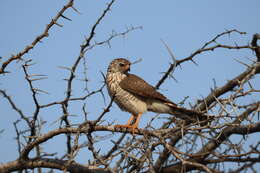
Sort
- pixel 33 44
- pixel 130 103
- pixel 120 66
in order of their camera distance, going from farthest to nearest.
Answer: pixel 120 66 → pixel 130 103 → pixel 33 44

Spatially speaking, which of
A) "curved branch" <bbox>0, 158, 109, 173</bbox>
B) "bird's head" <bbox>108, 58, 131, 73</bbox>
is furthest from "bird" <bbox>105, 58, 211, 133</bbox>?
"curved branch" <bbox>0, 158, 109, 173</bbox>

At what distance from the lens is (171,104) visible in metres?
5.74

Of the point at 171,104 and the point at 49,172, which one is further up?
the point at 171,104

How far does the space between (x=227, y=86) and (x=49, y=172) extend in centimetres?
236

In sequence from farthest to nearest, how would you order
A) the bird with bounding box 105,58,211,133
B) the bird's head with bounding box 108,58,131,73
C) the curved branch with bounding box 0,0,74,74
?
the bird's head with bounding box 108,58,131,73 → the bird with bounding box 105,58,211,133 → the curved branch with bounding box 0,0,74,74

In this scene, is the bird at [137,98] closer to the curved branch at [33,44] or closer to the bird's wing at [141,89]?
the bird's wing at [141,89]

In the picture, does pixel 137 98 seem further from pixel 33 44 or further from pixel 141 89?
pixel 33 44

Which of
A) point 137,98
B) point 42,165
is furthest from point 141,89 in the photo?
point 42,165

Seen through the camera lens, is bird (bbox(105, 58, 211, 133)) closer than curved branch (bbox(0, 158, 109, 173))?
No

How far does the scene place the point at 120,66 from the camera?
6.54 m

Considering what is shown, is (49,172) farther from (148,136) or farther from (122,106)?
(122,106)

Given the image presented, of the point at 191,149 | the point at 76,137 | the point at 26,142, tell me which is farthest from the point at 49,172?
the point at 191,149

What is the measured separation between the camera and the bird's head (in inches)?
255

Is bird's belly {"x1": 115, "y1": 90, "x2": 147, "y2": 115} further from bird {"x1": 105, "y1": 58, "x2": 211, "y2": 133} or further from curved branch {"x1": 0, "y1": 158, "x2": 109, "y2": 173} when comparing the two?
curved branch {"x1": 0, "y1": 158, "x2": 109, "y2": 173}
